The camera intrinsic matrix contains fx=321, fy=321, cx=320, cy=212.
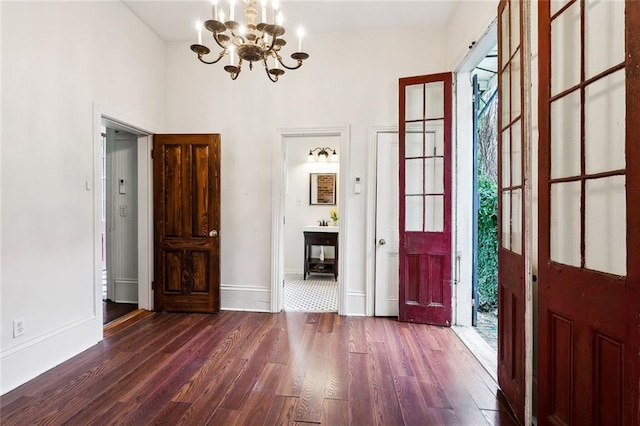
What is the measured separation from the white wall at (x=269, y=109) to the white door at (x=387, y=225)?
0.55 ft

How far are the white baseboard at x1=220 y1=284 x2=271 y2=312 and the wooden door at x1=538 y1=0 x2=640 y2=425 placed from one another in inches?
111

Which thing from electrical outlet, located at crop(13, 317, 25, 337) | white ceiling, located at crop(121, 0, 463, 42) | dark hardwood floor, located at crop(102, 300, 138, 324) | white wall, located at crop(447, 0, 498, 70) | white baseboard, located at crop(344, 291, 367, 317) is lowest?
dark hardwood floor, located at crop(102, 300, 138, 324)

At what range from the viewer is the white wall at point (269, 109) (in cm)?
364

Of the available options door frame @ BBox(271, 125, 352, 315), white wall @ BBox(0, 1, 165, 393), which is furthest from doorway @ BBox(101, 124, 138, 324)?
door frame @ BBox(271, 125, 352, 315)

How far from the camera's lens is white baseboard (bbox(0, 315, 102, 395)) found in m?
2.15

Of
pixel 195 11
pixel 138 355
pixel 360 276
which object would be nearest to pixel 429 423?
pixel 360 276

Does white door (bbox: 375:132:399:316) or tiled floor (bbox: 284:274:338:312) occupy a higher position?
white door (bbox: 375:132:399:316)

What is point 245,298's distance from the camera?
3854 mm

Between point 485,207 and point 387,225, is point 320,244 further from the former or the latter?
point 485,207

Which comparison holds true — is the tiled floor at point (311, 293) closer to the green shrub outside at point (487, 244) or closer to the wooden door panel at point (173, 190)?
the wooden door panel at point (173, 190)

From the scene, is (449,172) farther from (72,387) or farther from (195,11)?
(72,387)

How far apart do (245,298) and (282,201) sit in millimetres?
1245

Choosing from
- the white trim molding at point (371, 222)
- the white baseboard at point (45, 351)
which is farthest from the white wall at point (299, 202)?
the white baseboard at point (45, 351)

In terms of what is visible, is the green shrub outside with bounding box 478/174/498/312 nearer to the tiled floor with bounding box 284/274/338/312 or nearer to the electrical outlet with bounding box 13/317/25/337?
the tiled floor with bounding box 284/274/338/312
